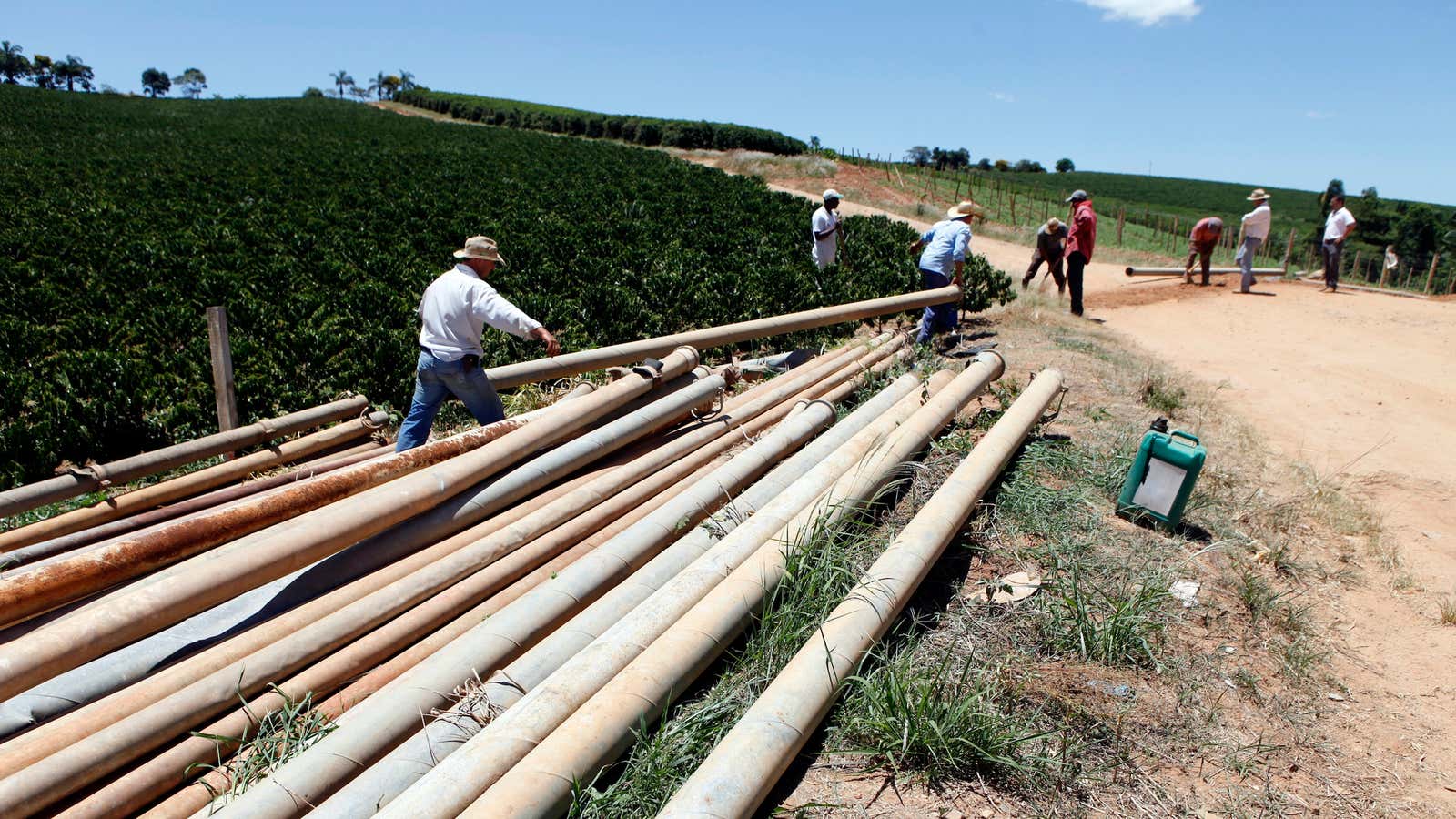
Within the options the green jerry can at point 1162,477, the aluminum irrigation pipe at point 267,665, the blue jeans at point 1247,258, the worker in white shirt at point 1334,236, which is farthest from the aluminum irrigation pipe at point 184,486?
the worker in white shirt at point 1334,236

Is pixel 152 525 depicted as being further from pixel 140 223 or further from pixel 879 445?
pixel 140 223

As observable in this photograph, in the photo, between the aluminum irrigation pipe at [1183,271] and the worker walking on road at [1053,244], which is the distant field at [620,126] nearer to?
the aluminum irrigation pipe at [1183,271]

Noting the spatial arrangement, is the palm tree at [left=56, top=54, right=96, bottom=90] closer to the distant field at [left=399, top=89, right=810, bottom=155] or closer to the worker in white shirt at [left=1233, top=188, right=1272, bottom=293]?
the distant field at [left=399, top=89, right=810, bottom=155]

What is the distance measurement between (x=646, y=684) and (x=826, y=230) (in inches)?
382

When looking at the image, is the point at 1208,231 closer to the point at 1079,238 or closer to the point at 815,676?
the point at 1079,238

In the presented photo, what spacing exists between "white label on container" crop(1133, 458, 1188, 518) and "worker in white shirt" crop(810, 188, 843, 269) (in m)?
7.20

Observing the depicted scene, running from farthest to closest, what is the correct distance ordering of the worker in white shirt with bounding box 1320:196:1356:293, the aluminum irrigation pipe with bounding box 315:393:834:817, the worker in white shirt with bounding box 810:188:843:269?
1. the worker in white shirt with bounding box 1320:196:1356:293
2. the worker in white shirt with bounding box 810:188:843:269
3. the aluminum irrigation pipe with bounding box 315:393:834:817

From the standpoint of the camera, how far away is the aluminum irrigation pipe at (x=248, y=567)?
88.7 inches

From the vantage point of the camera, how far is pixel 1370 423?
8.59 m

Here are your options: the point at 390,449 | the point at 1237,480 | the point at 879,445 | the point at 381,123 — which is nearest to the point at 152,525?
the point at 390,449

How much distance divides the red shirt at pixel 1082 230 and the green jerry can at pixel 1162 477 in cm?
805

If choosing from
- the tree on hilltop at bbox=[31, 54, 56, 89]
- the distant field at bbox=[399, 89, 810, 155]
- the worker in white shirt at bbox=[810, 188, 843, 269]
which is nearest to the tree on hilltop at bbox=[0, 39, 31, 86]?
the tree on hilltop at bbox=[31, 54, 56, 89]

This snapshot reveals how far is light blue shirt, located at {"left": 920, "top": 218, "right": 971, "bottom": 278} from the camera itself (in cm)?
896

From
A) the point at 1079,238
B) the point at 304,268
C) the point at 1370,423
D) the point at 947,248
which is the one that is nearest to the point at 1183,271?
the point at 1079,238
